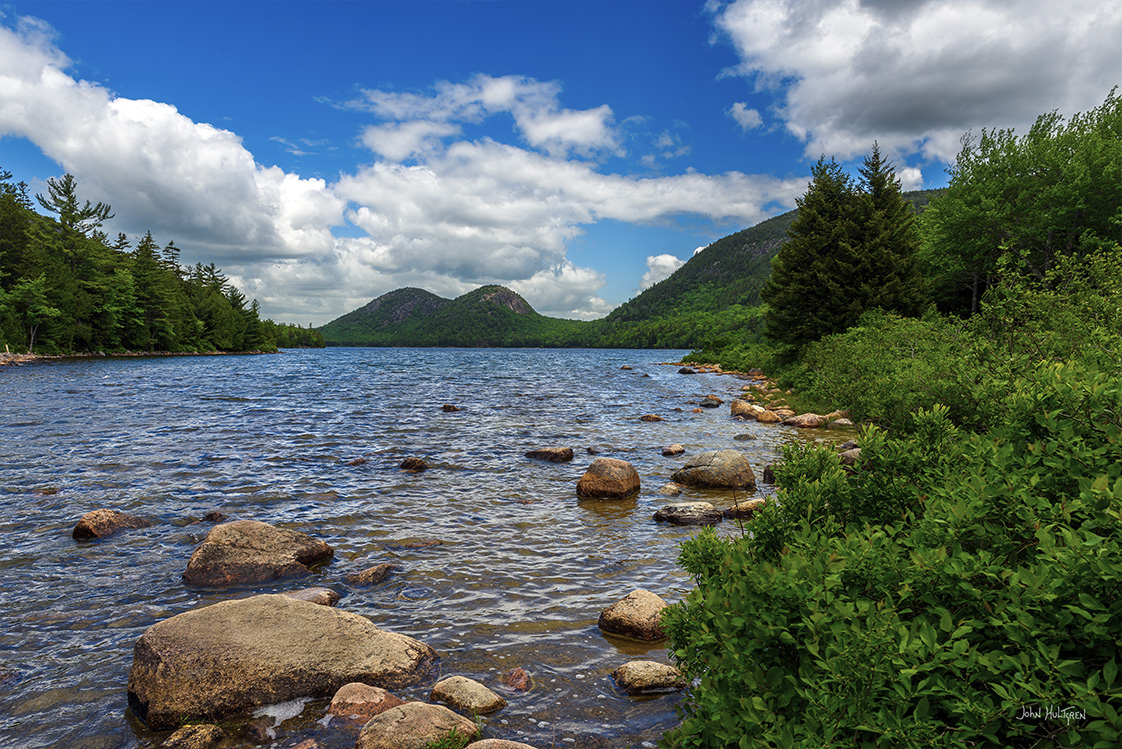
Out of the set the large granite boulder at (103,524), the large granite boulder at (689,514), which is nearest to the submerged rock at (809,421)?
the large granite boulder at (689,514)

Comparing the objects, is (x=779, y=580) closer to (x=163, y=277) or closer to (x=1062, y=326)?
(x=1062, y=326)

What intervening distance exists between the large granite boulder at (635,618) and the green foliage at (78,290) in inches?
3111

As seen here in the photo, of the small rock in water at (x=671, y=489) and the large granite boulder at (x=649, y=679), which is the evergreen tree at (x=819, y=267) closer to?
the small rock in water at (x=671, y=489)

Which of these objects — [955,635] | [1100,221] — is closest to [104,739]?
[955,635]

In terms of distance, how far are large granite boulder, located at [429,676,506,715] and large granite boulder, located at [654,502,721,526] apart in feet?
20.8

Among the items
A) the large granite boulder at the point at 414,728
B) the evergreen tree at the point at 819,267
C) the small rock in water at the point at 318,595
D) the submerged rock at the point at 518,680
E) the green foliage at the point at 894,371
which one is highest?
the evergreen tree at the point at 819,267

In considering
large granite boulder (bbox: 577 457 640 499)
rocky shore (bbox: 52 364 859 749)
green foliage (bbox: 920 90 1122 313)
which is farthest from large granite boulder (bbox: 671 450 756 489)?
green foliage (bbox: 920 90 1122 313)

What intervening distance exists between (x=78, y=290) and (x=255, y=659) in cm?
8728

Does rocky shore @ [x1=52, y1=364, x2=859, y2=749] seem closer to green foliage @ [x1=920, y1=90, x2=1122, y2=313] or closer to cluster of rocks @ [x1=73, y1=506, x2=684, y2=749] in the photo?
cluster of rocks @ [x1=73, y1=506, x2=684, y2=749]

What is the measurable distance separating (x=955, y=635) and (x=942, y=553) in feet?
1.67

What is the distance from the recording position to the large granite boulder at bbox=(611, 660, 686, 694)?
5.63 m

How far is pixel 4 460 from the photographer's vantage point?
15625 millimetres

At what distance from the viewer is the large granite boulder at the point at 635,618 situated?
6738 mm
